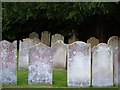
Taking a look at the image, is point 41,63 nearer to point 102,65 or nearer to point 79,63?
point 79,63

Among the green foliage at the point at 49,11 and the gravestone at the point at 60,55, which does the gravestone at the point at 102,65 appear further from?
the green foliage at the point at 49,11

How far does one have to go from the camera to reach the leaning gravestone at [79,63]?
1148 cm

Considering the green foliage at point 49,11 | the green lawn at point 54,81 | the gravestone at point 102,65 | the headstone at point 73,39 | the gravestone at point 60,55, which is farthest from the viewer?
the headstone at point 73,39

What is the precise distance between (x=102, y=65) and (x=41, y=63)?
191cm

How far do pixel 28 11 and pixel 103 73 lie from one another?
11.1m

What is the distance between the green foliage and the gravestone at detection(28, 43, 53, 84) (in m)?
4.95

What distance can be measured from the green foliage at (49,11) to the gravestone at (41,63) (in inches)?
195

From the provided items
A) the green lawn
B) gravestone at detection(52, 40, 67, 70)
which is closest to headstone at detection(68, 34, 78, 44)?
gravestone at detection(52, 40, 67, 70)

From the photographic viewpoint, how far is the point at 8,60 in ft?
38.1

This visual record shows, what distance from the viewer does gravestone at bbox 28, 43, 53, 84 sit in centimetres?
1165

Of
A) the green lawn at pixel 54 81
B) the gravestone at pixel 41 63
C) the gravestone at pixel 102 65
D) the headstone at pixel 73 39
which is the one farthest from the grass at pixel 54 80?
the headstone at pixel 73 39

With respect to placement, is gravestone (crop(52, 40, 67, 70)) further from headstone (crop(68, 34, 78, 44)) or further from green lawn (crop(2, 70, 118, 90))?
headstone (crop(68, 34, 78, 44))

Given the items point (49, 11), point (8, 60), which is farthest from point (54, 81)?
point (49, 11)

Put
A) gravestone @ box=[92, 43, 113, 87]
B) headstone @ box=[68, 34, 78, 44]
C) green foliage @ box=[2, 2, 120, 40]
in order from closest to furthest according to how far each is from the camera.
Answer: gravestone @ box=[92, 43, 113, 87] → green foliage @ box=[2, 2, 120, 40] → headstone @ box=[68, 34, 78, 44]
